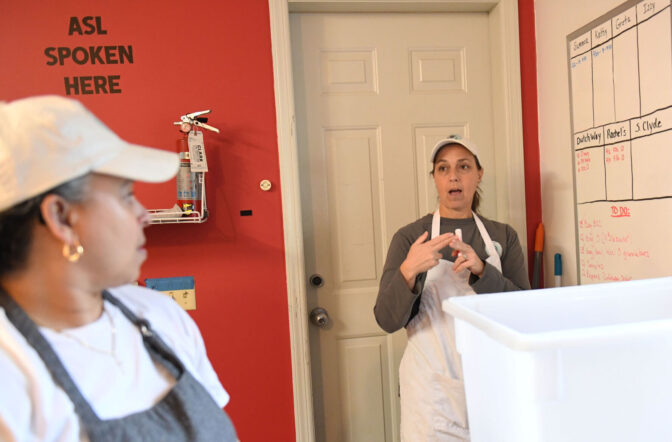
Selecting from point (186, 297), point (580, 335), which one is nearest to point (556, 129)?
point (580, 335)

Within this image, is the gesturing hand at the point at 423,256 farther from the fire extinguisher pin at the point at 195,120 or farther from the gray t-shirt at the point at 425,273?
the fire extinguisher pin at the point at 195,120

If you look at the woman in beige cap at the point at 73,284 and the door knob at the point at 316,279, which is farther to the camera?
the door knob at the point at 316,279

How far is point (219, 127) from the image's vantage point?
172cm

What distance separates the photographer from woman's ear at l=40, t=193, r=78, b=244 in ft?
1.75

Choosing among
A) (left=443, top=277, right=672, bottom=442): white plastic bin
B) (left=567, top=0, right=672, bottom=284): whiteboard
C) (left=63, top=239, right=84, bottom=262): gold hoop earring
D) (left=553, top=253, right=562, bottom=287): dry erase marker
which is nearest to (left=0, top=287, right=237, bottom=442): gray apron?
(left=63, top=239, right=84, bottom=262): gold hoop earring

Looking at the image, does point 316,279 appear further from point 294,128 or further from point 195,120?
point 195,120

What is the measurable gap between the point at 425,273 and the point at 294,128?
80 centimetres

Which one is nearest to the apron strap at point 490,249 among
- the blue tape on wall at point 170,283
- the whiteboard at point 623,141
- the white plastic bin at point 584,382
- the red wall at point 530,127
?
the whiteboard at point 623,141

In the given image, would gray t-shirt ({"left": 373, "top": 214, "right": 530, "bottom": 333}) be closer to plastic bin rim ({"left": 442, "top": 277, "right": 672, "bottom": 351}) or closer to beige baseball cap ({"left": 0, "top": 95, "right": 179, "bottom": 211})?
plastic bin rim ({"left": 442, "top": 277, "right": 672, "bottom": 351})

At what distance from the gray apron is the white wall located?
156cm

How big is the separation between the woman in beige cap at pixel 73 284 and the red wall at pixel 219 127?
1.07m

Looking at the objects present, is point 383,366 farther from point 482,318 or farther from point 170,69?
point 170,69

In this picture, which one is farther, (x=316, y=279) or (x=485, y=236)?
(x=316, y=279)

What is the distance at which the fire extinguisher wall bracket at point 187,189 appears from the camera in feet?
5.15
